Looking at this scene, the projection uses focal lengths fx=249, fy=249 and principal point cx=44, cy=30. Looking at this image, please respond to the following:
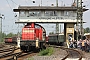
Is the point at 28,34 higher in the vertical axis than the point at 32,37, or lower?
higher

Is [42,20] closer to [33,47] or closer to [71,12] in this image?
[71,12]

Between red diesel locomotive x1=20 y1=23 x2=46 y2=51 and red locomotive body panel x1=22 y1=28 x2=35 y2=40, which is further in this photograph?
red locomotive body panel x1=22 y1=28 x2=35 y2=40

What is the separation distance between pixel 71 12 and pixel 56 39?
736 centimetres

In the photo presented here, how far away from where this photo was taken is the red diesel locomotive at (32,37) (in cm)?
2766

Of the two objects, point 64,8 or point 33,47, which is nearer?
point 33,47

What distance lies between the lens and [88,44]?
27375 millimetres

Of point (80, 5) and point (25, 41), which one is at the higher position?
point (80, 5)

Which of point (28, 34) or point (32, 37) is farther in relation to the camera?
point (28, 34)

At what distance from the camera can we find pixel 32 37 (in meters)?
29.1

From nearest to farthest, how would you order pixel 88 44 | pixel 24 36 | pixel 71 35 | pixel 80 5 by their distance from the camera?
pixel 88 44 < pixel 24 36 < pixel 80 5 < pixel 71 35

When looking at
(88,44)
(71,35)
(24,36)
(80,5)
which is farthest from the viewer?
(71,35)

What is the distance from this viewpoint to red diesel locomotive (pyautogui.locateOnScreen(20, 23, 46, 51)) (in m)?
27.7

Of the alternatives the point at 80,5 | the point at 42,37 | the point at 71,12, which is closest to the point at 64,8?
the point at 71,12

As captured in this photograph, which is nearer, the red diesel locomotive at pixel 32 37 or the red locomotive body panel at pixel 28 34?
the red diesel locomotive at pixel 32 37
